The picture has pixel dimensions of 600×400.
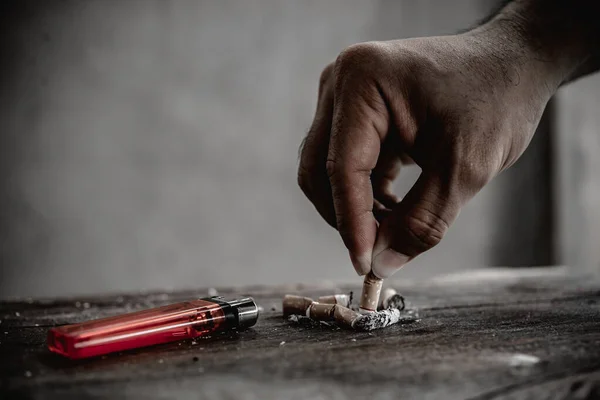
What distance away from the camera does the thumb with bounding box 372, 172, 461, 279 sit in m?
0.75

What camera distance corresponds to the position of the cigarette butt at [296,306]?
823 millimetres

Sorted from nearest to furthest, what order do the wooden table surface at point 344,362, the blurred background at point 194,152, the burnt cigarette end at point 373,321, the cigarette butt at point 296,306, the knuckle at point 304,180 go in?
the wooden table surface at point 344,362 → the burnt cigarette end at point 373,321 → the cigarette butt at point 296,306 → the knuckle at point 304,180 → the blurred background at point 194,152

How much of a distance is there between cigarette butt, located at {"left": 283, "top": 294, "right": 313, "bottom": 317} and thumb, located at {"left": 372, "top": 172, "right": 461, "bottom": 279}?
0.40 feet

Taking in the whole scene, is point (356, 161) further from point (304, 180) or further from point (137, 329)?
point (137, 329)

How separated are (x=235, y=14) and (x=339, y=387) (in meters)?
3.11

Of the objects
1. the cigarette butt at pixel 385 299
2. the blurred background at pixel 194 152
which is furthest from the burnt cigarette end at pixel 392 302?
the blurred background at pixel 194 152

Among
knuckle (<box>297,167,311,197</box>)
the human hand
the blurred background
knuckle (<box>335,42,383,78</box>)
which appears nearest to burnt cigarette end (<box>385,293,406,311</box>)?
the human hand

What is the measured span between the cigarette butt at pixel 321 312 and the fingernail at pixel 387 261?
87mm

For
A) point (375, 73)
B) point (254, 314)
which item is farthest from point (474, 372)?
point (375, 73)

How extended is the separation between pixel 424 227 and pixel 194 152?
2531 mm

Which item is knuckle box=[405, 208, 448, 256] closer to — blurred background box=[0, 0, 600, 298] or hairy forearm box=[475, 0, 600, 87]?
hairy forearm box=[475, 0, 600, 87]

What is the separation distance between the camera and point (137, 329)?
605 mm

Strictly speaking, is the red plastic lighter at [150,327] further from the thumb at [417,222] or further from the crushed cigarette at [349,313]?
the thumb at [417,222]

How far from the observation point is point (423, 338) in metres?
0.64
